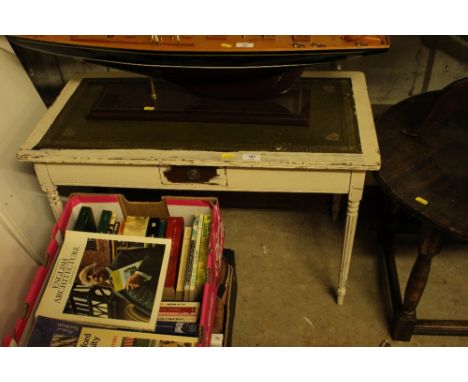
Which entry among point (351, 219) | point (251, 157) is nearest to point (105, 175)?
point (251, 157)

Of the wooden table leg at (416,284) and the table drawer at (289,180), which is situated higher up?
the table drawer at (289,180)

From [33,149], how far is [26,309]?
1.26ft

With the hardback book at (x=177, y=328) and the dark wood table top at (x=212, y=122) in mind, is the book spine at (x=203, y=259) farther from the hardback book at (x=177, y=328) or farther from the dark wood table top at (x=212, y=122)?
the dark wood table top at (x=212, y=122)

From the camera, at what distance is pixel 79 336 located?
1046mm

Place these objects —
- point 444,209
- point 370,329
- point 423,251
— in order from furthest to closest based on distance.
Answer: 1. point 370,329
2. point 423,251
3. point 444,209

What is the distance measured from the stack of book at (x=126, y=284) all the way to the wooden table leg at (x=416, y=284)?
547 millimetres

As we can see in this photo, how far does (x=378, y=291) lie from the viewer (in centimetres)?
151

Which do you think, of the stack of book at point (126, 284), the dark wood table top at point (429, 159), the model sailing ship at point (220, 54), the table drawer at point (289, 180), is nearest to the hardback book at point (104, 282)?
the stack of book at point (126, 284)

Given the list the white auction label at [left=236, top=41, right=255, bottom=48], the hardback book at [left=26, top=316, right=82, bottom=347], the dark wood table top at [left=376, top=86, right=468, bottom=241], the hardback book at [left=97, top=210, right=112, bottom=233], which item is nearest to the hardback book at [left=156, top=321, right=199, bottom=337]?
the hardback book at [left=26, top=316, right=82, bottom=347]

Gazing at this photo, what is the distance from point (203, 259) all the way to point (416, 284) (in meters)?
0.57

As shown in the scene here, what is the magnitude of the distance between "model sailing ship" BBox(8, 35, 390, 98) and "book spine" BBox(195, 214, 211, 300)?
0.36 metres

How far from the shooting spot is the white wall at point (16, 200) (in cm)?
125

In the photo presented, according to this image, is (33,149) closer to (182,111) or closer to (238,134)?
(182,111)

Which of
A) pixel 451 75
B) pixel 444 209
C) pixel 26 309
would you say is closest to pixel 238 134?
pixel 444 209
